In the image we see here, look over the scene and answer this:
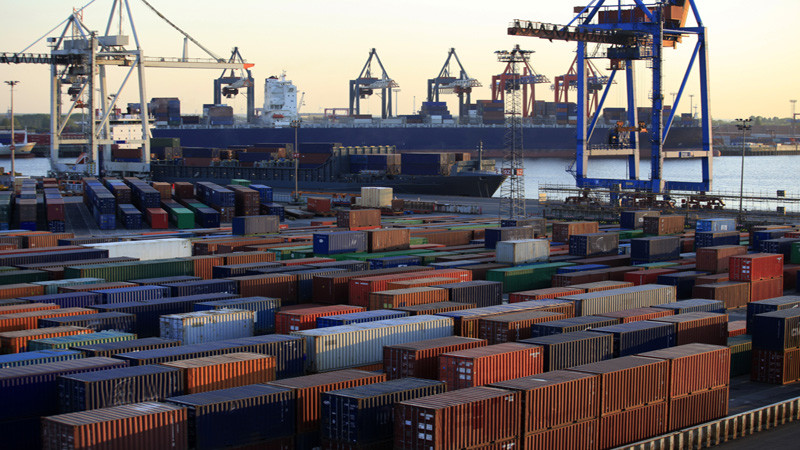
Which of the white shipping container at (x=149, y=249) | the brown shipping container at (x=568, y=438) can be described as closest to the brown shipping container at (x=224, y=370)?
the brown shipping container at (x=568, y=438)

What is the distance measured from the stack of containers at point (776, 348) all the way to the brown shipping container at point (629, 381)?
6897mm

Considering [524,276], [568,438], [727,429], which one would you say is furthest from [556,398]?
[524,276]

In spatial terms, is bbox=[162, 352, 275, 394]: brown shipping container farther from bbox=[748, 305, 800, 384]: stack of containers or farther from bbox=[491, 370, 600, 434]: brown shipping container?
bbox=[748, 305, 800, 384]: stack of containers

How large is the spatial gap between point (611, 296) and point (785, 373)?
260 inches

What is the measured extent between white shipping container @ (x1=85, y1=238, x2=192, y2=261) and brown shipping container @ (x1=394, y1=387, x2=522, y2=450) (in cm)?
3188

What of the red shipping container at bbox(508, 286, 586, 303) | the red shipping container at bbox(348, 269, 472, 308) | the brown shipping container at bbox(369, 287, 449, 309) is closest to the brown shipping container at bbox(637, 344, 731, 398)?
the red shipping container at bbox(508, 286, 586, 303)

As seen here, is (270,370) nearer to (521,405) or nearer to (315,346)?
(315,346)

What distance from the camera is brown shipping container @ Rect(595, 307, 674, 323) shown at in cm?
2932

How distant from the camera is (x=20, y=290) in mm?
35031

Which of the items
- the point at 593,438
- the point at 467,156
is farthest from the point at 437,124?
the point at 593,438

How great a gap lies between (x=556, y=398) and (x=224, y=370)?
7.74m

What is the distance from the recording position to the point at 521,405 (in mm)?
20281

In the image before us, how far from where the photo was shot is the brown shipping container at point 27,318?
90.3ft

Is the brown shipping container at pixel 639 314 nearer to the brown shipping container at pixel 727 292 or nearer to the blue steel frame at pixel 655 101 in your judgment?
the brown shipping container at pixel 727 292
